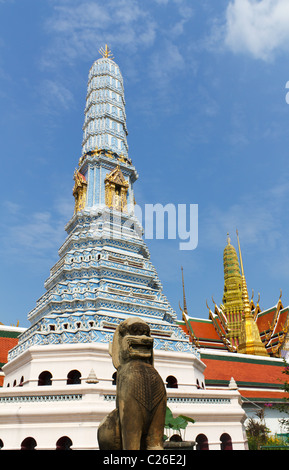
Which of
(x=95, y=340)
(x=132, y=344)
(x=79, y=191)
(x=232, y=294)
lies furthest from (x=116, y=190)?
(x=232, y=294)

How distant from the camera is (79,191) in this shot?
22375mm

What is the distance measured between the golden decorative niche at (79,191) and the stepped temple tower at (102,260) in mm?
56

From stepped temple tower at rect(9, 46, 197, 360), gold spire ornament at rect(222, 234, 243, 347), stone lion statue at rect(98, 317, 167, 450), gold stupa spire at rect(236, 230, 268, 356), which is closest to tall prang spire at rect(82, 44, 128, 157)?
stepped temple tower at rect(9, 46, 197, 360)

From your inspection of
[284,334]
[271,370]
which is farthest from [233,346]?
[271,370]

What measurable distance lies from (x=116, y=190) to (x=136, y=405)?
58.0ft

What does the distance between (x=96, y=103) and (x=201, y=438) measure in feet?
66.6

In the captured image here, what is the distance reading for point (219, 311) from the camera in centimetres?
3541

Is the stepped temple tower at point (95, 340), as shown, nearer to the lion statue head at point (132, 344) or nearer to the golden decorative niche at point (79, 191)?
the golden decorative niche at point (79, 191)

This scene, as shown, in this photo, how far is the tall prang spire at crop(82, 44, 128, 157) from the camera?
2403 cm

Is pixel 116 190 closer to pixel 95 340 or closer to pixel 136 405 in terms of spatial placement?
pixel 95 340

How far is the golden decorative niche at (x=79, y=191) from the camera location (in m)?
22.0

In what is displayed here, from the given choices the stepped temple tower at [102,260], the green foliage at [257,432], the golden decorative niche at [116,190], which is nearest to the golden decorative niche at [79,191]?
the stepped temple tower at [102,260]

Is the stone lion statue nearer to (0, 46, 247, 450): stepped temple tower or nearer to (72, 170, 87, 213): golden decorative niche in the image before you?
(0, 46, 247, 450): stepped temple tower
